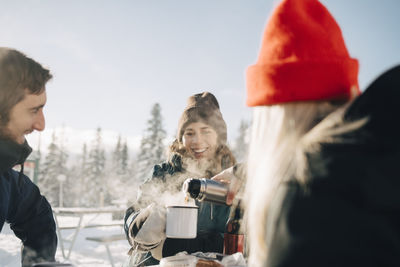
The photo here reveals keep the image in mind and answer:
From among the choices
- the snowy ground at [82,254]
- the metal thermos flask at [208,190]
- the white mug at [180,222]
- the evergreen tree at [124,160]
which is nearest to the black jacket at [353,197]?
the metal thermos flask at [208,190]

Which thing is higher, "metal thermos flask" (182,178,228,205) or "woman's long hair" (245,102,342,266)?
"woman's long hair" (245,102,342,266)

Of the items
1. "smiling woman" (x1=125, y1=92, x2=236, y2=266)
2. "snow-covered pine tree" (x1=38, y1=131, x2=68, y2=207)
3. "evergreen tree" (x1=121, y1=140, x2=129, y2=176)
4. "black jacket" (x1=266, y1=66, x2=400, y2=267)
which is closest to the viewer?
"black jacket" (x1=266, y1=66, x2=400, y2=267)

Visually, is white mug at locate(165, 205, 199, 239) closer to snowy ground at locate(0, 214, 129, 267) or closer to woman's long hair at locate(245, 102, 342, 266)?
woman's long hair at locate(245, 102, 342, 266)

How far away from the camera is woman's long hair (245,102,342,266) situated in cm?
93

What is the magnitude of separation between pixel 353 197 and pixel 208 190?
3.66 ft

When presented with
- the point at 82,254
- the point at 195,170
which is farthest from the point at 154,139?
the point at 195,170

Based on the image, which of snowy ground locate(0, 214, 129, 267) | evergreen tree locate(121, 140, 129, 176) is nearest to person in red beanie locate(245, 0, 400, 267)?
snowy ground locate(0, 214, 129, 267)

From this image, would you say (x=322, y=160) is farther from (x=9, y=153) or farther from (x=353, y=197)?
Answer: (x=9, y=153)

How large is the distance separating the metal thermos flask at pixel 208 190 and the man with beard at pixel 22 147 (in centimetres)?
106

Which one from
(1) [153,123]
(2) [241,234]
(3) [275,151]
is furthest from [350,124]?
(1) [153,123]

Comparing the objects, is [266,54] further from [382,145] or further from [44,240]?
[44,240]

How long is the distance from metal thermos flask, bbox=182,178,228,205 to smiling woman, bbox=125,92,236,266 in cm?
67

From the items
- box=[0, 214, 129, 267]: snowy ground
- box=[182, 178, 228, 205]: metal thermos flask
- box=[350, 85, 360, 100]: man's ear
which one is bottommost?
box=[0, 214, 129, 267]: snowy ground

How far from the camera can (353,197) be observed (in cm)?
73
